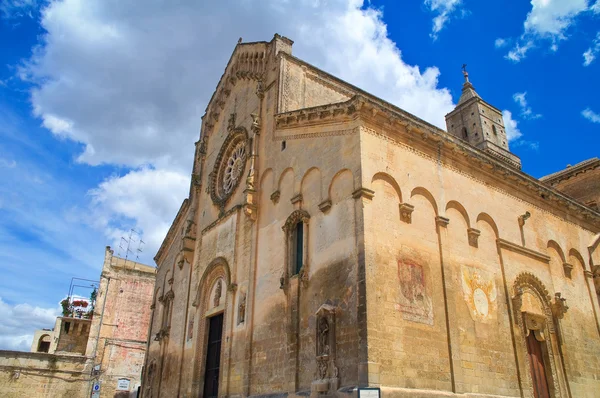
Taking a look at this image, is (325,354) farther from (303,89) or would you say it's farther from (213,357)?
(303,89)

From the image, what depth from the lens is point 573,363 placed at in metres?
17.5

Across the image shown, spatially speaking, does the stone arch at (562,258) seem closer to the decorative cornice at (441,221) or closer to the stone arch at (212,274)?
the decorative cornice at (441,221)

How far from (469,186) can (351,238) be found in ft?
20.1

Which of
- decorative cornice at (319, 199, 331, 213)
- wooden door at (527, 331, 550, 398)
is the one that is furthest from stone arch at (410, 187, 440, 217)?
wooden door at (527, 331, 550, 398)

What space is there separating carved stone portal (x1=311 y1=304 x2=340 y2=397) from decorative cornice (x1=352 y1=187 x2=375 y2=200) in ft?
9.87

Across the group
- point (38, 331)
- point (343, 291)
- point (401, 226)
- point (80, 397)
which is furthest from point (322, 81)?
point (38, 331)

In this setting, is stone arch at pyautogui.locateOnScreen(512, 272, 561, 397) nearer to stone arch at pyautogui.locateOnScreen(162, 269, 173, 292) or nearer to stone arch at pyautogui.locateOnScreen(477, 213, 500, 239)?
stone arch at pyautogui.locateOnScreen(477, 213, 500, 239)

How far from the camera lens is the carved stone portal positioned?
1214cm

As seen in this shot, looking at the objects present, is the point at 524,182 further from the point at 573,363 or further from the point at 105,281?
the point at 105,281

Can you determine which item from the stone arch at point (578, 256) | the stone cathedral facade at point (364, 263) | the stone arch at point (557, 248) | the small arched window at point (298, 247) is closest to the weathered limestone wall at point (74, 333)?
the stone cathedral facade at point (364, 263)

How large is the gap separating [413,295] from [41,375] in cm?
2807

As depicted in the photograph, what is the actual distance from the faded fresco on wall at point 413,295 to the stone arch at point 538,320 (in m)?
4.66

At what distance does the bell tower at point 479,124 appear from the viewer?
37656 millimetres

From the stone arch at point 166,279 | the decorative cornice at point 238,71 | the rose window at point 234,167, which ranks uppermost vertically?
the decorative cornice at point 238,71
